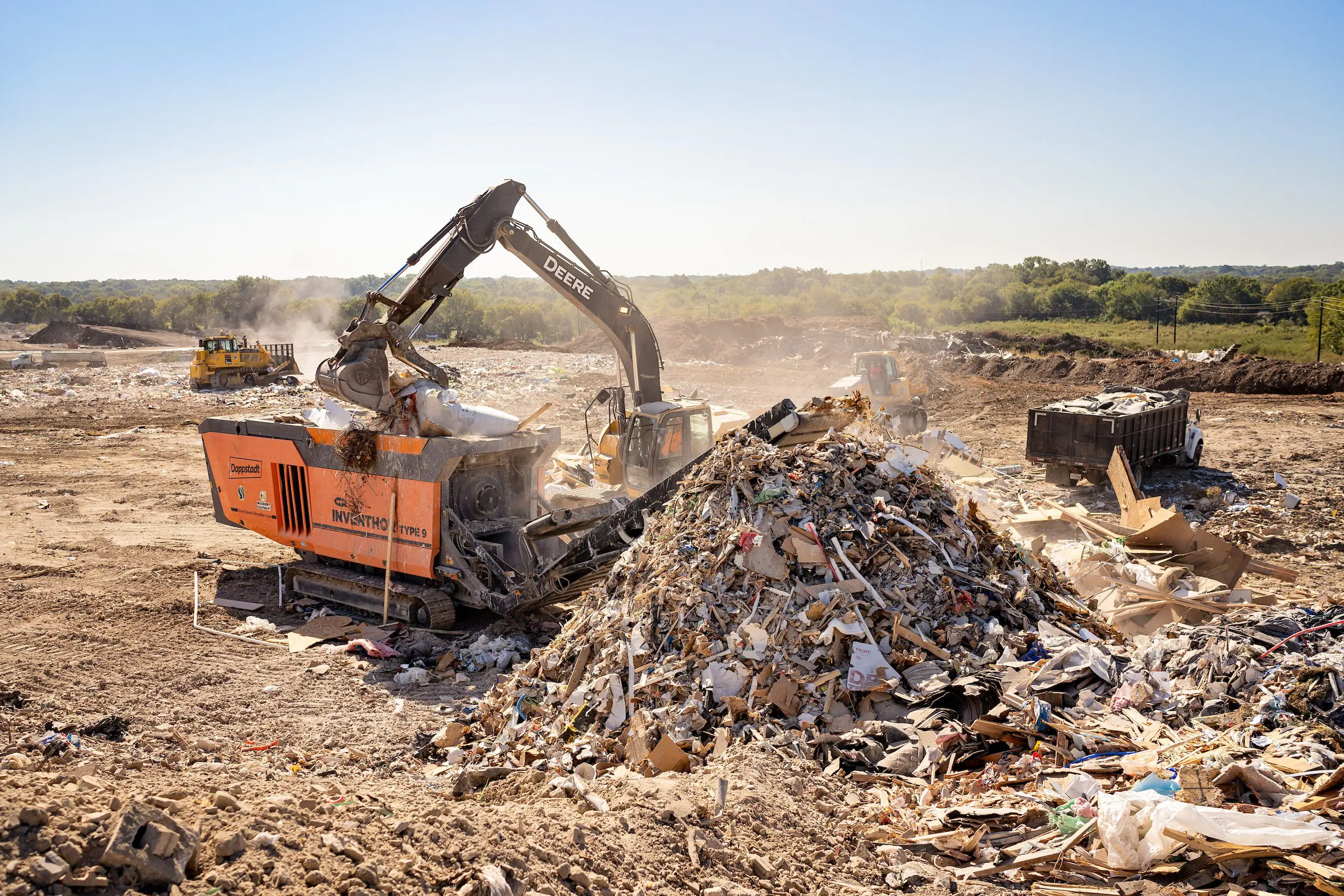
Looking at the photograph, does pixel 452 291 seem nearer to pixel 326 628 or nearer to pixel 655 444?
pixel 655 444

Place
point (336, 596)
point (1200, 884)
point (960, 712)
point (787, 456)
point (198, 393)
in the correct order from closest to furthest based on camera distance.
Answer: point (1200, 884) < point (960, 712) < point (787, 456) < point (336, 596) < point (198, 393)

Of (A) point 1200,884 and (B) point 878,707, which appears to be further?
(B) point 878,707

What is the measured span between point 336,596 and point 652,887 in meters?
6.41

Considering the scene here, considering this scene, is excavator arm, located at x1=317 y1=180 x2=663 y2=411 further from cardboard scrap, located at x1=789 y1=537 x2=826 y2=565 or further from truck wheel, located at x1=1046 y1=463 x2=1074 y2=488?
truck wheel, located at x1=1046 y1=463 x2=1074 y2=488

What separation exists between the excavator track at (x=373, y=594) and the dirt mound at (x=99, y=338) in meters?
45.8


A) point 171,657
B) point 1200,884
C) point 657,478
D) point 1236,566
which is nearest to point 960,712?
point 1200,884

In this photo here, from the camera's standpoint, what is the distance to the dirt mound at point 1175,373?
2377cm

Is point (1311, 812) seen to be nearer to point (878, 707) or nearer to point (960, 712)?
point (960, 712)

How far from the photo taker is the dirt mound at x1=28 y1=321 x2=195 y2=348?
1950 inches

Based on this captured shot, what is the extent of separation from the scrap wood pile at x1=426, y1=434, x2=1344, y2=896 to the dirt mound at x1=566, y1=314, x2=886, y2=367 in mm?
27410

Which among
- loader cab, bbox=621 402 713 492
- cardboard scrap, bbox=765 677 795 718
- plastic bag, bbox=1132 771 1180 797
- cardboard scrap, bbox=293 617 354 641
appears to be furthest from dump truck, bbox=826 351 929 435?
plastic bag, bbox=1132 771 1180 797

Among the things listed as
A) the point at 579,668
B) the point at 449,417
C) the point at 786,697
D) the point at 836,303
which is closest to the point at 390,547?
the point at 449,417

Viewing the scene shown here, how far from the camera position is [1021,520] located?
33.7 feet

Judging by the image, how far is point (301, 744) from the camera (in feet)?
Answer: 20.1
